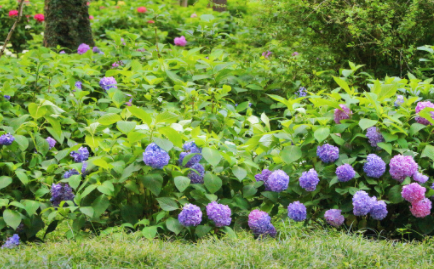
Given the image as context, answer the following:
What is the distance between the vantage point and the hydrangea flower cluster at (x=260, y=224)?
315 cm

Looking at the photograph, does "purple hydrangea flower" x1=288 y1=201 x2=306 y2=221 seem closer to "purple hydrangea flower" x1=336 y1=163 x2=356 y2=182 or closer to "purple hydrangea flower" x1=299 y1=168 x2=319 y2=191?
"purple hydrangea flower" x1=299 y1=168 x2=319 y2=191

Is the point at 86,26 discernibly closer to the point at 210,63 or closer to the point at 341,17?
the point at 210,63

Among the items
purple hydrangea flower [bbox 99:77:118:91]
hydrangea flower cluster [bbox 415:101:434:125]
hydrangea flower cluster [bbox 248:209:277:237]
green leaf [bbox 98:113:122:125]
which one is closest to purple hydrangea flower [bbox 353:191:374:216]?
hydrangea flower cluster [bbox 248:209:277:237]

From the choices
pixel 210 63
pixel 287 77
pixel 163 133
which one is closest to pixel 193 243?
pixel 163 133

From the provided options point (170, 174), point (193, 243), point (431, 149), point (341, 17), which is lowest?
point (193, 243)

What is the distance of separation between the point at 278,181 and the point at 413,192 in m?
0.81

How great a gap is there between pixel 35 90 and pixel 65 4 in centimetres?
252

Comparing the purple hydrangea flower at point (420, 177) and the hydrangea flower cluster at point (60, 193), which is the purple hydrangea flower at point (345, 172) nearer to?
the purple hydrangea flower at point (420, 177)

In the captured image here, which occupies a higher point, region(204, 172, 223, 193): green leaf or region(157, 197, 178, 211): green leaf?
region(204, 172, 223, 193): green leaf

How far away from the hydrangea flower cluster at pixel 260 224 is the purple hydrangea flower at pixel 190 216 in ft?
1.11

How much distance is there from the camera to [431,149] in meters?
3.23

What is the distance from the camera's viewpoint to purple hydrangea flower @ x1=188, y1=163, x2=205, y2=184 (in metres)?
3.30

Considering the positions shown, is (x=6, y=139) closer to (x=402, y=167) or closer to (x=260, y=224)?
(x=260, y=224)

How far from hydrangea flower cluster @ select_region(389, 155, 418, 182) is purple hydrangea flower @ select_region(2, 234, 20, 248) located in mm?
2400
